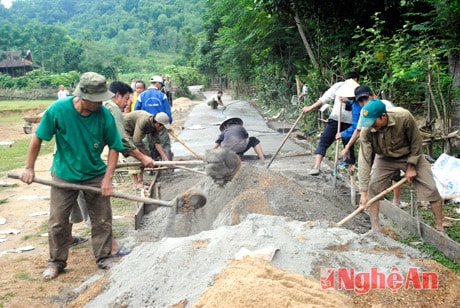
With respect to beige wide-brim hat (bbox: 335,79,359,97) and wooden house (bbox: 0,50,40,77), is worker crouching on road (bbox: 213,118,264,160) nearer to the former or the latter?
beige wide-brim hat (bbox: 335,79,359,97)

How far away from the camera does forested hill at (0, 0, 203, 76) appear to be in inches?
2429

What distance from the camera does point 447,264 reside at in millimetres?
3920

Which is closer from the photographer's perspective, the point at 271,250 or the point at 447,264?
the point at 271,250

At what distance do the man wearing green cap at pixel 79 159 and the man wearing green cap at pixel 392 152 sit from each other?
246cm

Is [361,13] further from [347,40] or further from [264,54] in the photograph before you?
[264,54]

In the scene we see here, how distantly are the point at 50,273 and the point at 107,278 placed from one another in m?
0.88

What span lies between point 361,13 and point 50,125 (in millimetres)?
7620

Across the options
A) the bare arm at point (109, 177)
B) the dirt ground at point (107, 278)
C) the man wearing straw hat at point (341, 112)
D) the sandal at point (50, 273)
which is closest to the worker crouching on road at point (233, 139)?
the dirt ground at point (107, 278)

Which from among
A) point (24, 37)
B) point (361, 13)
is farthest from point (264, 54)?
point (24, 37)

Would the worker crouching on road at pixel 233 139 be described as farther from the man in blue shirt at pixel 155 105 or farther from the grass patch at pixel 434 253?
the grass patch at pixel 434 253

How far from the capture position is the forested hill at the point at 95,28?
61.7 metres

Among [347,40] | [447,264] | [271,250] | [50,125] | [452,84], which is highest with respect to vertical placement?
[347,40]

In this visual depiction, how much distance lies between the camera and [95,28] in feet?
374

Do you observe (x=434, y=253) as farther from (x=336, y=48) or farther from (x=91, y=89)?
(x=336, y=48)
